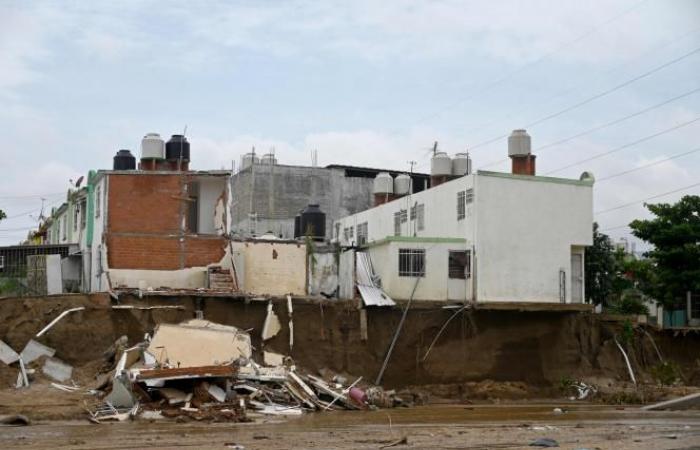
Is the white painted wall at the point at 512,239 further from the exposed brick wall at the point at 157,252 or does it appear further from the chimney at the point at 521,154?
the exposed brick wall at the point at 157,252

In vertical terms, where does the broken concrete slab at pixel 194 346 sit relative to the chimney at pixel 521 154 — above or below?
below

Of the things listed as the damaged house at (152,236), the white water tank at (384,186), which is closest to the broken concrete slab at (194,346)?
the damaged house at (152,236)

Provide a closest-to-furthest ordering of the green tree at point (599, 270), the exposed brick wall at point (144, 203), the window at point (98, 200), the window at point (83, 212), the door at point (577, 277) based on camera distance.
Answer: the exposed brick wall at point (144, 203)
the window at point (98, 200)
the door at point (577, 277)
the window at point (83, 212)
the green tree at point (599, 270)

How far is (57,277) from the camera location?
39719 millimetres

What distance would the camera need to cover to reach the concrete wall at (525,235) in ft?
131

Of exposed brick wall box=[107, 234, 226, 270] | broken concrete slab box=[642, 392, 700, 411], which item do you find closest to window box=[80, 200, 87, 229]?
exposed brick wall box=[107, 234, 226, 270]

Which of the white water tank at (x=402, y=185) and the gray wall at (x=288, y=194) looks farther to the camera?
the gray wall at (x=288, y=194)

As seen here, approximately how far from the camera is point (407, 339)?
3812cm

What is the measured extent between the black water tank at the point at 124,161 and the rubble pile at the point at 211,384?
36.2 feet


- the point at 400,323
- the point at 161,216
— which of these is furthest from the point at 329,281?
the point at 161,216

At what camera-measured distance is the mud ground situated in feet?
Answer: 71.5

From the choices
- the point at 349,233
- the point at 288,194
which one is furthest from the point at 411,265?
the point at 288,194

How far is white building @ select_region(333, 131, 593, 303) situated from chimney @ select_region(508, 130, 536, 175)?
959 mm

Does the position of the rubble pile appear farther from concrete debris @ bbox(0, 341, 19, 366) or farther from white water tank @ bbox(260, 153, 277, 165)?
white water tank @ bbox(260, 153, 277, 165)
